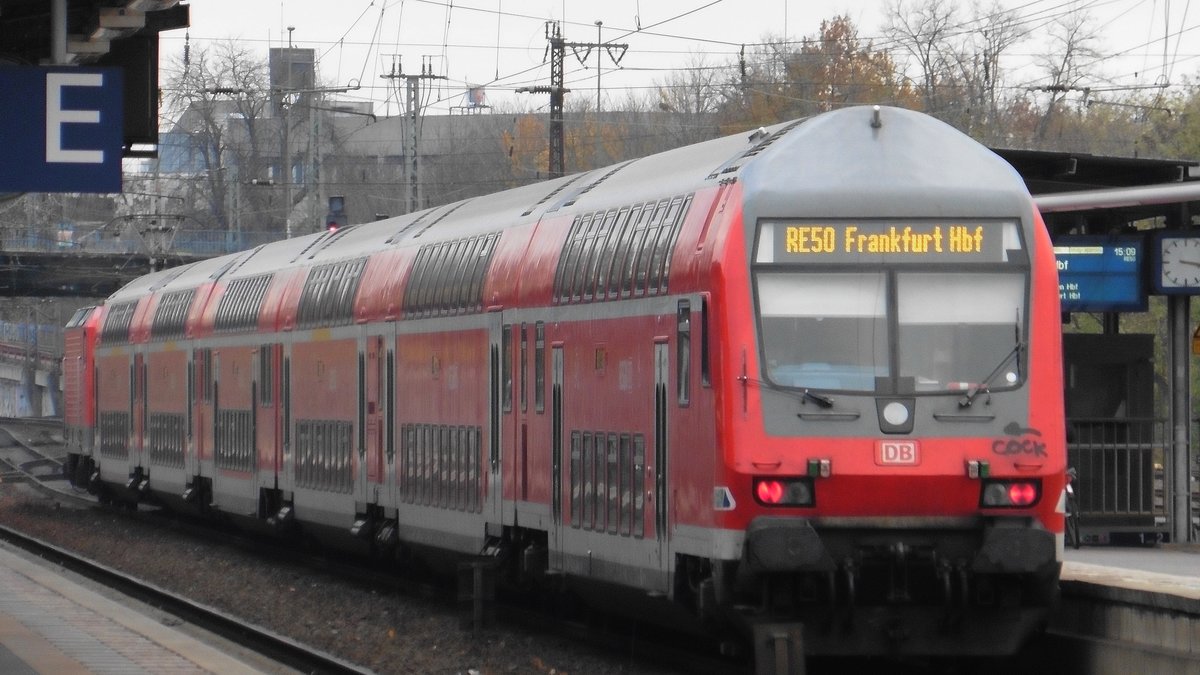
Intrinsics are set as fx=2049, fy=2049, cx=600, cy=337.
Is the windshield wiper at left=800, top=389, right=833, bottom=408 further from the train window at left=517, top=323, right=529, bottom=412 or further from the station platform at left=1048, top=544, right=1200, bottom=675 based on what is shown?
the train window at left=517, top=323, right=529, bottom=412

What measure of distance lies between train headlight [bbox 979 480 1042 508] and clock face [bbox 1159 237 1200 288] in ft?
30.2

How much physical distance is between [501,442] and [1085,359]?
25.3 ft

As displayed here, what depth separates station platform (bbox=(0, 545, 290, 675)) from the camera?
13.3 meters

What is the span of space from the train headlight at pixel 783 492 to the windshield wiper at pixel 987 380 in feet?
3.29

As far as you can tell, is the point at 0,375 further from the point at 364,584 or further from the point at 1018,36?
the point at 364,584

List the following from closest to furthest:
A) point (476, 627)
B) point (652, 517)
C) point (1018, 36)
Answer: point (652, 517) → point (476, 627) → point (1018, 36)

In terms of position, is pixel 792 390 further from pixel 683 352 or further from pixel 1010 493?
pixel 1010 493

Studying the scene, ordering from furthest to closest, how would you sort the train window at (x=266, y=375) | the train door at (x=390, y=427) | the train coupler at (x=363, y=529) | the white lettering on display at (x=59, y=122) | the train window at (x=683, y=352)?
1. the train window at (x=266, y=375)
2. the train coupler at (x=363, y=529)
3. the train door at (x=390, y=427)
4. the white lettering on display at (x=59, y=122)
5. the train window at (x=683, y=352)

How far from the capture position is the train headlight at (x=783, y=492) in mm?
11281

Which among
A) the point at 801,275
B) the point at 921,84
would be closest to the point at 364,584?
the point at 801,275

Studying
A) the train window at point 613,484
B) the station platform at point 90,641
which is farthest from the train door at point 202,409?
the train window at point 613,484

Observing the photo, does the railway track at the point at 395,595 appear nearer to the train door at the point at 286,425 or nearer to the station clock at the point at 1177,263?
the train door at the point at 286,425

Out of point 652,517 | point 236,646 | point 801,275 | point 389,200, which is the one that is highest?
point 389,200

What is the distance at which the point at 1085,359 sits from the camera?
21.3 meters
